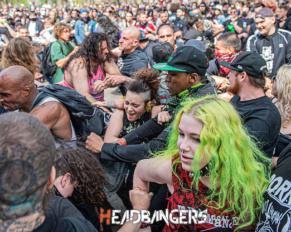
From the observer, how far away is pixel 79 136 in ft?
8.79

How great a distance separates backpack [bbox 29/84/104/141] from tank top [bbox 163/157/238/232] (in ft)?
3.82

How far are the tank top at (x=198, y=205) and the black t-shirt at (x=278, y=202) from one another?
181 mm

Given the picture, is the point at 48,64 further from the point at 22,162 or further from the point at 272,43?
the point at 22,162

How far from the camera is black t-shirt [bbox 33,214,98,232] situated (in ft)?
3.34

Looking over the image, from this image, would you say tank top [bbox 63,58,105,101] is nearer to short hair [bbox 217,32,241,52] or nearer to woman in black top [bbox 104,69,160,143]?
woman in black top [bbox 104,69,160,143]

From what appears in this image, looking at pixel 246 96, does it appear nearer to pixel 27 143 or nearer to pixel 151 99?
pixel 151 99

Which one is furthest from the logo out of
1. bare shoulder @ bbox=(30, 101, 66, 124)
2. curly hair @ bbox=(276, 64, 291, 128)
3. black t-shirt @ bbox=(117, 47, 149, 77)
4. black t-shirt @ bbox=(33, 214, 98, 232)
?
black t-shirt @ bbox=(117, 47, 149, 77)

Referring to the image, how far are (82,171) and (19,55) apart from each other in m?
2.71

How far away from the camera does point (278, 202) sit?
1.49 meters

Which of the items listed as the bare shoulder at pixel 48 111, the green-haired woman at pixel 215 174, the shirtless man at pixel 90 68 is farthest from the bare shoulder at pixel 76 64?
the green-haired woman at pixel 215 174

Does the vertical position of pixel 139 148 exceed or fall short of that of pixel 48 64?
it exceeds it

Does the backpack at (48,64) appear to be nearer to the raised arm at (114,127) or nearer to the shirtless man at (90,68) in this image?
the shirtless man at (90,68)

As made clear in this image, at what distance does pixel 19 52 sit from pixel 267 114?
339cm

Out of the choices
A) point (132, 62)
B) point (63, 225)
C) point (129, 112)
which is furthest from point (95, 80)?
point (63, 225)
